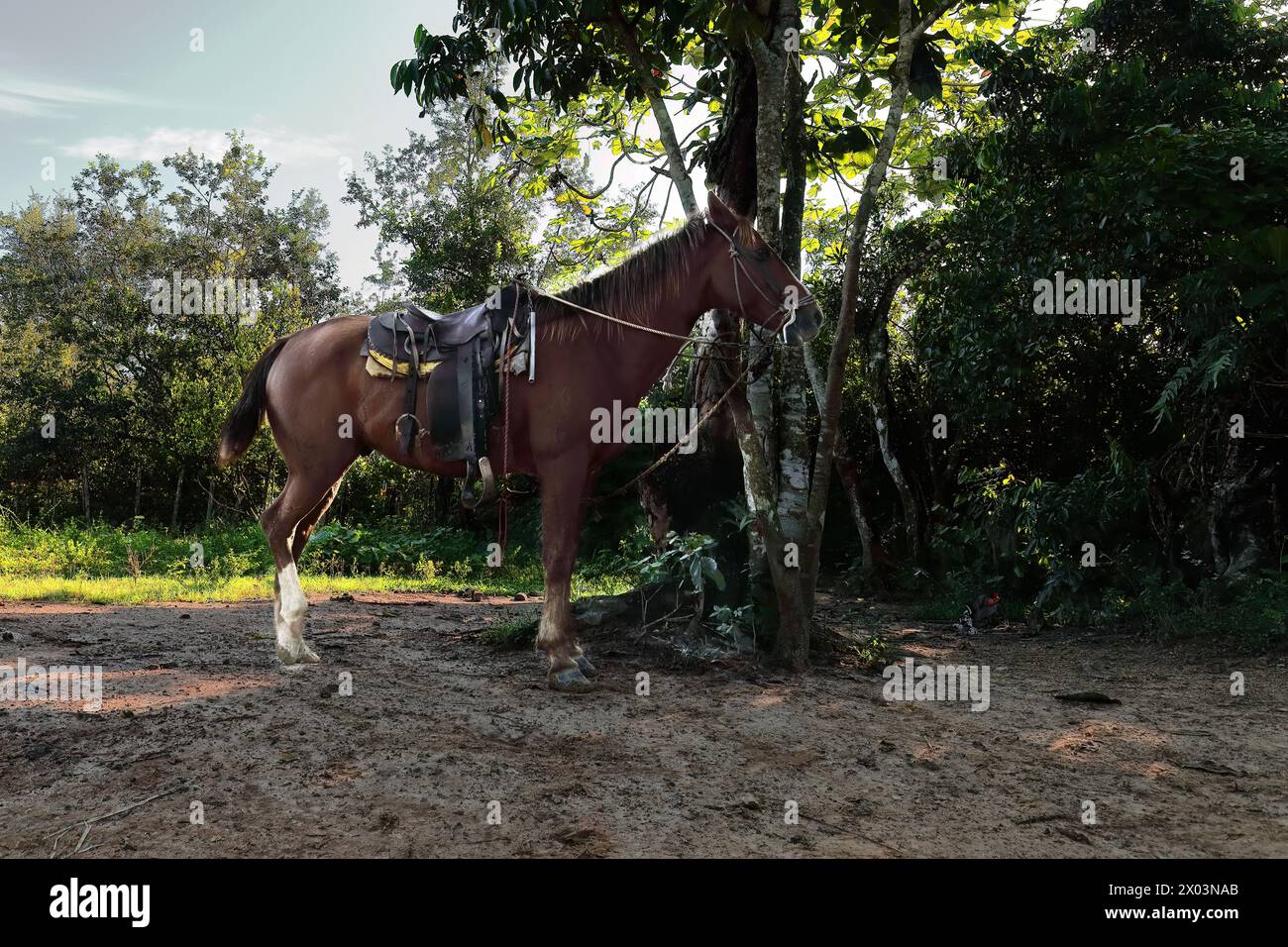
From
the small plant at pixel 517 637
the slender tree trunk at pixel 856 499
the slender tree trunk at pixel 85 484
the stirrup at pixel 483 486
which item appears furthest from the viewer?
the slender tree trunk at pixel 85 484

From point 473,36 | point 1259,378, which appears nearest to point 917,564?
point 1259,378

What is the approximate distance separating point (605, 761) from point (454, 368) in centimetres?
260

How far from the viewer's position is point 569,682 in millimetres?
4863

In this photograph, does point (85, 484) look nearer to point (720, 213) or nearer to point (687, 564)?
point (687, 564)

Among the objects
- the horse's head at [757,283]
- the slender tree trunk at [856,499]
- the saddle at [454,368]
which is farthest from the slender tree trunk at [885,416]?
the saddle at [454,368]

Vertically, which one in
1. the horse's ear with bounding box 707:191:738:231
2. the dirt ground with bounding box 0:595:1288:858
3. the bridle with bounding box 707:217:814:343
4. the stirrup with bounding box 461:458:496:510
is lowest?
the dirt ground with bounding box 0:595:1288:858

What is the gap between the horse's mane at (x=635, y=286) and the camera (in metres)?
5.14

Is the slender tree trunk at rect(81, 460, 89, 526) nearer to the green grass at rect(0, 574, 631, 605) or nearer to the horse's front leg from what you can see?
the green grass at rect(0, 574, 631, 605)

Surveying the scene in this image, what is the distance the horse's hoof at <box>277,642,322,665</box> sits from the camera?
510cm

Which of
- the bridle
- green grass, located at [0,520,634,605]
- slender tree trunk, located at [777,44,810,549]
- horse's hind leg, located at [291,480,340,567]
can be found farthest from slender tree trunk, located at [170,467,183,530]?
the bridle

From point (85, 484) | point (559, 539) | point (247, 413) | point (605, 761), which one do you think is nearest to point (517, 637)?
point (559, 539)

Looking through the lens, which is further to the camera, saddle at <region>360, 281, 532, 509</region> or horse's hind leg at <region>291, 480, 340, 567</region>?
horse's hind leg at <region>291, 480, 340, 567</region>

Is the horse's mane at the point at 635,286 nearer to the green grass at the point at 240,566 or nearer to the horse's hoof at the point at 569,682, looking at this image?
the horse's hoof at the point at 569,682

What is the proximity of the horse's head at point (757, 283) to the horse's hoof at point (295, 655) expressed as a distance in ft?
11.1
